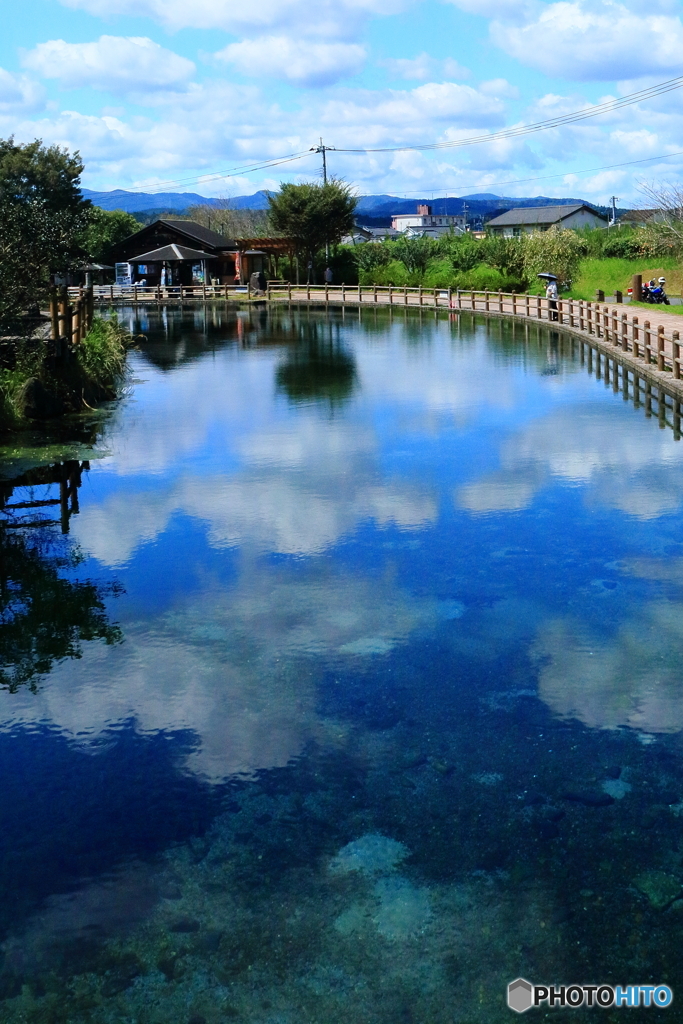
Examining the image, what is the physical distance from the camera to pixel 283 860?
6.37 m

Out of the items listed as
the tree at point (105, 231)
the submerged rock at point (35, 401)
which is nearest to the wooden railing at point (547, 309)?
the submerged rock at point (35, 401)

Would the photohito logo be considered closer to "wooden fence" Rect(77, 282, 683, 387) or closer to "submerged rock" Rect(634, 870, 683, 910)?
"submerged rock" Rect(634, 870, 683, 910)

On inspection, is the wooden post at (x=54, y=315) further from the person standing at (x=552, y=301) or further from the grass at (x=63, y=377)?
the person standing at (x=552, y=301)

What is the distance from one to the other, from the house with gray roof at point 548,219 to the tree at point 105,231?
33.7m

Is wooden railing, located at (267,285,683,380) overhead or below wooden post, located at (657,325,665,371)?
overhead

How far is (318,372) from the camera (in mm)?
28750

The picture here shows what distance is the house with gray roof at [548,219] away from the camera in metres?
103

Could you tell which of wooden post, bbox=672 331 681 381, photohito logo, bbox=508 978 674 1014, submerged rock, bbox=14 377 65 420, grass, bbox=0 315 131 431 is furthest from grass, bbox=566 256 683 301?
photohito logo, bbox=508 978 674 1014

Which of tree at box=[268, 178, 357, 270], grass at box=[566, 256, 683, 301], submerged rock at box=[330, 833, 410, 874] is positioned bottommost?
submerged rock at box=[330, 833, 410, 874]

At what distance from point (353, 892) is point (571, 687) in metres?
3.05

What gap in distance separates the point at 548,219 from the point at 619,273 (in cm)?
4721

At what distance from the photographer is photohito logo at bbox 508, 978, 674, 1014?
17.1 ft

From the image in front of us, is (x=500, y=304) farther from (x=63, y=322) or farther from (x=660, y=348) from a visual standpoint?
(x=63, y=322)

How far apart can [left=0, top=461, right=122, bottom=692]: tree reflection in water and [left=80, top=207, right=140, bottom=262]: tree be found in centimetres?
6909
